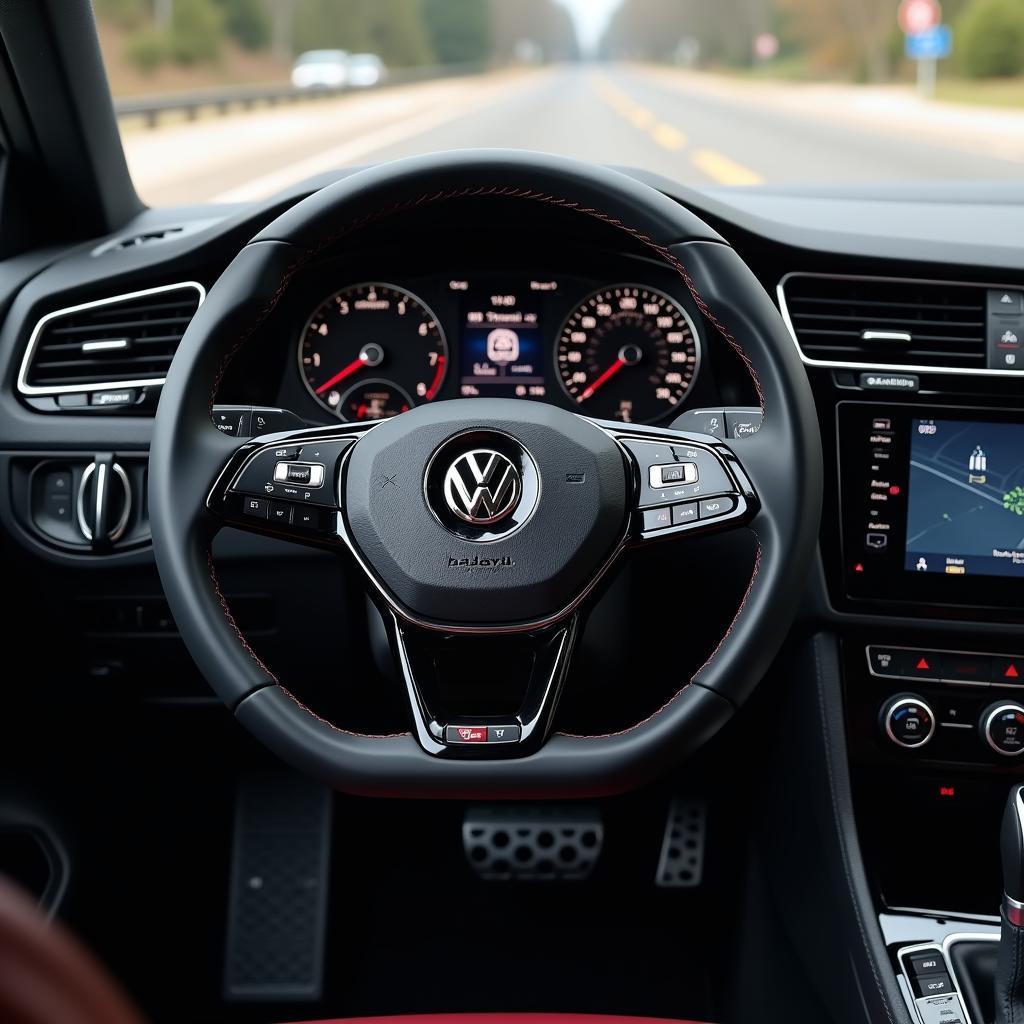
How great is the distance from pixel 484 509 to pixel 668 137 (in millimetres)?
4797

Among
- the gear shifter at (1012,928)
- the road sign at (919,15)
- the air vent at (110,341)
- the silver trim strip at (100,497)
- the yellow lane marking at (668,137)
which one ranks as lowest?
the gear shifter at (1012,928)

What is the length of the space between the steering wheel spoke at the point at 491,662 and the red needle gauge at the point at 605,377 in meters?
0.54

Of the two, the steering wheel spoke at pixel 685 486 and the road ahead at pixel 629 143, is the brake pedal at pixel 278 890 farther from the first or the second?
the steering wheel spoke at pixel 685 486

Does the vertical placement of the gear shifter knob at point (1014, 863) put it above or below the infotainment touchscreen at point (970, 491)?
below

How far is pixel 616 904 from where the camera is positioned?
8.52ft

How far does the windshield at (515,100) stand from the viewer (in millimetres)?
2793

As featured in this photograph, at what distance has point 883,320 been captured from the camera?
6.61ft

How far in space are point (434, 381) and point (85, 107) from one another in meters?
0.82

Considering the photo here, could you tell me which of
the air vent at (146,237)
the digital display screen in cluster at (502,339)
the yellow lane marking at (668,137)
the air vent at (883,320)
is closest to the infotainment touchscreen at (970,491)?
the air vent at (883,320)

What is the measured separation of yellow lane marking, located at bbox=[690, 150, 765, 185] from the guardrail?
1217mm


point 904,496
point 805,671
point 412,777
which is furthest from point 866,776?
point 412,777

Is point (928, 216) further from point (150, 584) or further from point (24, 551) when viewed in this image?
point (24, 551)

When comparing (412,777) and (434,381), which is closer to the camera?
(412,777)

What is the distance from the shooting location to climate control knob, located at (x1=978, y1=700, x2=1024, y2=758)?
2012mm
